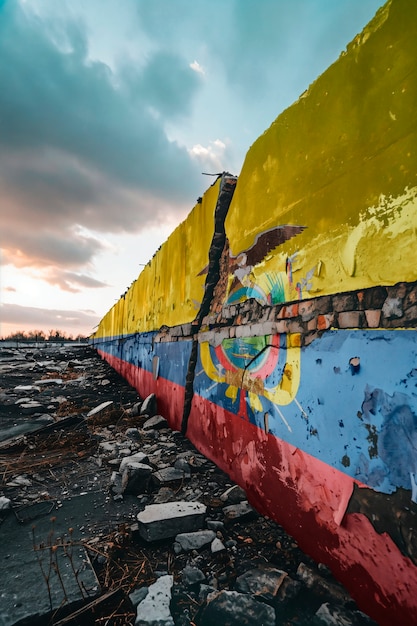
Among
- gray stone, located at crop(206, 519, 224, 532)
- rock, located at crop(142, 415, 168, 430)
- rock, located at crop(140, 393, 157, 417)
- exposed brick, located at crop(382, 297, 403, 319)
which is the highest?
exposed brick, located at crop(382, 297, 403, 319)

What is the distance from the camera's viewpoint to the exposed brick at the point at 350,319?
164 cm

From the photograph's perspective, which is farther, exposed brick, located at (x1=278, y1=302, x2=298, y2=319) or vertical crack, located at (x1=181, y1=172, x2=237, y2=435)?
vertical crack, located at (x1=181, y1=172, x2=237, y2=435)

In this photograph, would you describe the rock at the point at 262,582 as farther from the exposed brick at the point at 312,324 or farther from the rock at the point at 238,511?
the exposed brick at the point at 312,324

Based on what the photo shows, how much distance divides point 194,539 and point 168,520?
21cm

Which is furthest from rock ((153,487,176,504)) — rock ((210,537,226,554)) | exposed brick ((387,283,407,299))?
exposed brick ((387,283,407,299))

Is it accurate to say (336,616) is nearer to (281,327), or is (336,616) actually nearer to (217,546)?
(217,546)

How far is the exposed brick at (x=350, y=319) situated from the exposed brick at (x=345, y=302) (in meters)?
0.02

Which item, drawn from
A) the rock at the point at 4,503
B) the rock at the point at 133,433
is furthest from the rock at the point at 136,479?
the rock at the point at 133,433

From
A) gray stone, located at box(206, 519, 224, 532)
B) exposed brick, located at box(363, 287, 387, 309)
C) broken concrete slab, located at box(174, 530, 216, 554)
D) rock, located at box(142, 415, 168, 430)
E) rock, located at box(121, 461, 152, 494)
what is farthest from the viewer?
rock, located at box(142, 415, 168, 430)

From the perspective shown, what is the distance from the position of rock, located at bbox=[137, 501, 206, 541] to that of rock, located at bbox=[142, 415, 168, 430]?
223 cm

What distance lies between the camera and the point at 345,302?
5.68 feet

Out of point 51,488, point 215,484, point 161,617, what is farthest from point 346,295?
point 51,488

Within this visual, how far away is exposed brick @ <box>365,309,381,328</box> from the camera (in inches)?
60.3

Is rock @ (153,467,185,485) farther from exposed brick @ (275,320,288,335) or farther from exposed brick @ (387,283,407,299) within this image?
exposed brick @ (387,283,407,299)
